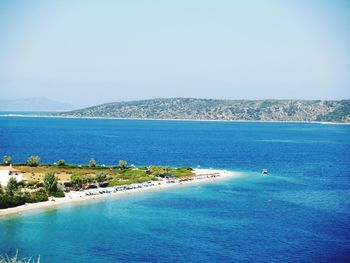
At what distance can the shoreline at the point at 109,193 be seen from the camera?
61.6 meters

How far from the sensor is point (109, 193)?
7419 centimetres

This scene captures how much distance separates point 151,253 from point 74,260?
7.09 m

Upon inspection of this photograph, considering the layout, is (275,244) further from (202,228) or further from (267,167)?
(267,167)

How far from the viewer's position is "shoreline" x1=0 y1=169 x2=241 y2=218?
6163 cm

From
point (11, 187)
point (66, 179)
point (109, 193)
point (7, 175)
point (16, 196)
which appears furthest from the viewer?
point (66, 179)

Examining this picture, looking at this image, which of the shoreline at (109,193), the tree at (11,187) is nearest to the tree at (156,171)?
the shoreline at (109,193)

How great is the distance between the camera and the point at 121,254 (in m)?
45.4

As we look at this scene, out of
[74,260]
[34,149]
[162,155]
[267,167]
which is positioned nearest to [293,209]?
[74,260]

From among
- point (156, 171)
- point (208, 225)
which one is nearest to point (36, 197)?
point (208, 225)

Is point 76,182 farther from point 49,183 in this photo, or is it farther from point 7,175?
point 7,175

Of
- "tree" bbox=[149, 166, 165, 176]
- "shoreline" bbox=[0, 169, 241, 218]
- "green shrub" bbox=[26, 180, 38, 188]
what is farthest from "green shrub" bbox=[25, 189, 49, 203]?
"tree" bbox=[149, 166, 165, 176]

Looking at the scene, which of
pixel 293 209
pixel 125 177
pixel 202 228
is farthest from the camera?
pixel 125 177

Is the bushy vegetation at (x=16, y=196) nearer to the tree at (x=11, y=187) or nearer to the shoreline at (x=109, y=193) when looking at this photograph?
the tree at (x=11, y=187)

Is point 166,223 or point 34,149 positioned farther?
point 34,149
